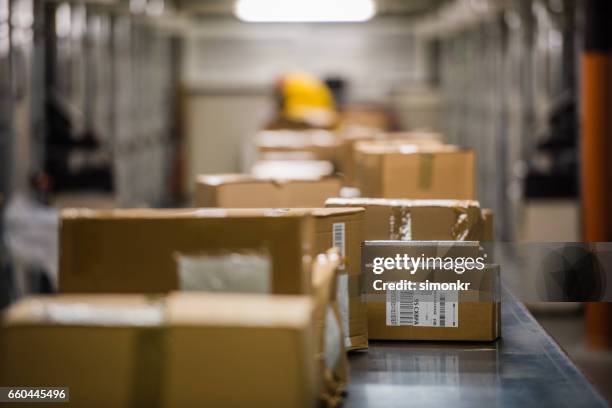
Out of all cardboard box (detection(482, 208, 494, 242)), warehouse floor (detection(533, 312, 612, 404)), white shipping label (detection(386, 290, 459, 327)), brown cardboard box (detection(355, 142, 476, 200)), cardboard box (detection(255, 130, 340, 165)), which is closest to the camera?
white shipping label (detection(386, 290, 459, 327))

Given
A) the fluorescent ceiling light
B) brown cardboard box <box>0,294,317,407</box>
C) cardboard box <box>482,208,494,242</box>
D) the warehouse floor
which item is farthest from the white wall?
brown cardboard box <box>0,294,317,407</box>

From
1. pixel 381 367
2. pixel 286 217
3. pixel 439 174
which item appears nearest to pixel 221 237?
pixel 286 217

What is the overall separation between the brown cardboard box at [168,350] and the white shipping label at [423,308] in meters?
0.73

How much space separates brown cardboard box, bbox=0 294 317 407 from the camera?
175 cm

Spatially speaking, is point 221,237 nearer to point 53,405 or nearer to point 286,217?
point 286,217

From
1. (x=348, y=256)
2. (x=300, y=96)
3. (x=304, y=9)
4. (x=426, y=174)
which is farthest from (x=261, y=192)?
(x=300, y=96)

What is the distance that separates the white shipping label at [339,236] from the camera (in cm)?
252

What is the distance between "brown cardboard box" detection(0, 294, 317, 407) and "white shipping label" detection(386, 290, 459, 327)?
2.39ft

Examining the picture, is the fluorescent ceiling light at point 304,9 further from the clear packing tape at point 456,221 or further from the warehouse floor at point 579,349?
the clear packing tape at point 456,221

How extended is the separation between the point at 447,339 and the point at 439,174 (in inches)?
45.8

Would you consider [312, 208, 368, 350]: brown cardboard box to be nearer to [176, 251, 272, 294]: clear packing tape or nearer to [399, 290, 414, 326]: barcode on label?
[399, 290, 414, 326]: barcode on label

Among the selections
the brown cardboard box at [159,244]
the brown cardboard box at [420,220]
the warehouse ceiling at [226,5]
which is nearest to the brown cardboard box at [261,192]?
the brown cardboard box at [420,220]

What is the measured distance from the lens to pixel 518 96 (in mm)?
9109

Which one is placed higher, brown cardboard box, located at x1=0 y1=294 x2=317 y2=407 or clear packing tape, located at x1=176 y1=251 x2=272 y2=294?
clear packing tape, located at x1=176 y1=251 x2=272 y2=294
